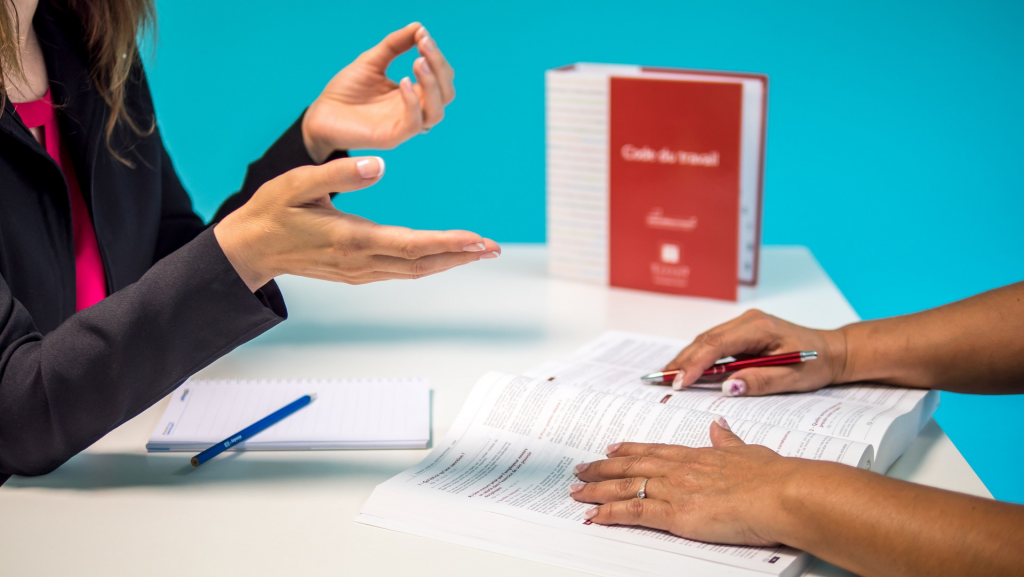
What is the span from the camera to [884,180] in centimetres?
268

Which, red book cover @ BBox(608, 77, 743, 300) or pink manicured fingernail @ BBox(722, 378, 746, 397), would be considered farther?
red book cover @ BBox(608, 77, 743, 300)

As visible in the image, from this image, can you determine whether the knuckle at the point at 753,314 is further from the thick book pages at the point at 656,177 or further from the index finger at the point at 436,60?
the index finger at the point at 436,60

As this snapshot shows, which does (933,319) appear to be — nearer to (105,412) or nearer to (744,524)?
(744,524)

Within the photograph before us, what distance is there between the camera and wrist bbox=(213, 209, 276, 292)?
817 millimetres

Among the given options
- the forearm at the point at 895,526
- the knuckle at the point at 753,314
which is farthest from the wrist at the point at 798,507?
the knuckle at the point at 753,314

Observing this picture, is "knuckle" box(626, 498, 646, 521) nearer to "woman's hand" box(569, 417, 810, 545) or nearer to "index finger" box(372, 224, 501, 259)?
"woman's hand" box(569, 417, 810, 545)

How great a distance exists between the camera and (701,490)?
28.6 inches

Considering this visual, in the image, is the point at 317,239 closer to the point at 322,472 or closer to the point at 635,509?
the point at 322,472

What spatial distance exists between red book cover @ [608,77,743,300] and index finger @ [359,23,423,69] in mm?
331

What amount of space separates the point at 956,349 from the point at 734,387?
0.25 metres

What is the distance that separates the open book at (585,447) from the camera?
2.31 feet

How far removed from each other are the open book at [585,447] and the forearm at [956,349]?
3 centimetres

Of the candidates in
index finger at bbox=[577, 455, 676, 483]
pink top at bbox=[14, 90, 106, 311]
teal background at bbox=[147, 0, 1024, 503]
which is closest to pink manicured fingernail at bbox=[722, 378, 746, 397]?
index finger at bbox=[577, 455, 676, 483]

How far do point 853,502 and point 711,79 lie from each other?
0.81 m
